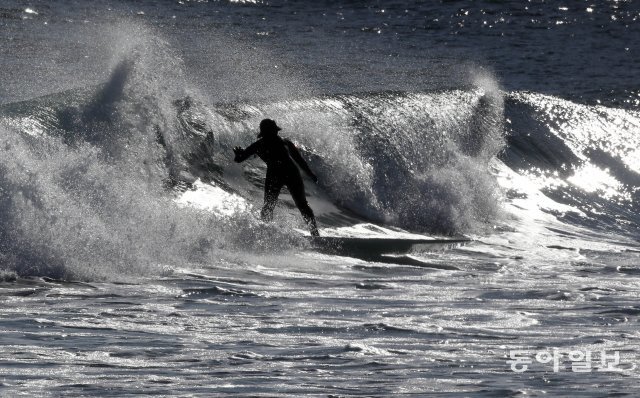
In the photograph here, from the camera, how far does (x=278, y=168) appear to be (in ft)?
46.4

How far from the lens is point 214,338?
346 inches

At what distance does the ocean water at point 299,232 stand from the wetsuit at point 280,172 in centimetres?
22

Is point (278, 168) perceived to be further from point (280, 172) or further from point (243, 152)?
point (243, 152)

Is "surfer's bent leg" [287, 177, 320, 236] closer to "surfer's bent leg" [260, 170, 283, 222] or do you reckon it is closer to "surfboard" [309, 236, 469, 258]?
"surfer's bent leg" [260, 170, 283, 222]

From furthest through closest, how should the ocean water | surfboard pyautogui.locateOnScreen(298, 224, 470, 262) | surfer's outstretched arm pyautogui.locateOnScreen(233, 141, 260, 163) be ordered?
surfboard pyautogui.locateOnScreen(298, 224, 470, 262), surfer's outstretched arm pyautogui.locateOnScreen(233, 141, 260, 163), the ocean water

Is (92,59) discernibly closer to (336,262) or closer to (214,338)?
(336,262)

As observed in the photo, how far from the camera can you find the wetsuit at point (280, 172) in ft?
46.0

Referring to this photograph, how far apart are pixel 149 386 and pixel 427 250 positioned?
7.48 m

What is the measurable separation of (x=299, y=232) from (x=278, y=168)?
2.43 ft

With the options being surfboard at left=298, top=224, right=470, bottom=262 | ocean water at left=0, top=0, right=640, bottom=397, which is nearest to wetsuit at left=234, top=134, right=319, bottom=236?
ocean water at left=0, top=0, right=640, bottom=397

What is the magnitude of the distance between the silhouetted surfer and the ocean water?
224mm

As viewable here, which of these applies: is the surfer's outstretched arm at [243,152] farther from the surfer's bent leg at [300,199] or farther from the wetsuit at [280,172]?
the surfer's bent leg at [300,199]

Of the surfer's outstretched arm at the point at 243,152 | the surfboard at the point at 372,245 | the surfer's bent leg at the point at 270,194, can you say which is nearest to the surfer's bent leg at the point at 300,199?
the surfer's bent leg at the point at 270,194

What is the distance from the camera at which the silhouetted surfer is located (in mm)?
14000
